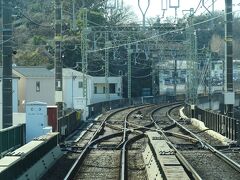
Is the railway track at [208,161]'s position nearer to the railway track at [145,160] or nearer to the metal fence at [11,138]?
the railway track at [145,160]

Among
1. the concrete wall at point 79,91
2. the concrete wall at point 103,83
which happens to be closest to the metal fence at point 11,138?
the concrete wall at point 79,91

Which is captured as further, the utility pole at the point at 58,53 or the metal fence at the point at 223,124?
the metal fence at the point at 223,124

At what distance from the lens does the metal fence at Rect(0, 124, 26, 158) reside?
16.4 metres

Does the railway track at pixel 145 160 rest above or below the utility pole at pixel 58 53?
below

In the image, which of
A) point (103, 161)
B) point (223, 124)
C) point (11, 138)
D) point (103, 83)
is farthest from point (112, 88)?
point (103, 161)

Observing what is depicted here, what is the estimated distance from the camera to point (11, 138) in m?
18.0

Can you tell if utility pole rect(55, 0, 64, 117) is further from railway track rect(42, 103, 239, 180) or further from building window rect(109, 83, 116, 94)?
building window rect(109, 83, 116, 94)

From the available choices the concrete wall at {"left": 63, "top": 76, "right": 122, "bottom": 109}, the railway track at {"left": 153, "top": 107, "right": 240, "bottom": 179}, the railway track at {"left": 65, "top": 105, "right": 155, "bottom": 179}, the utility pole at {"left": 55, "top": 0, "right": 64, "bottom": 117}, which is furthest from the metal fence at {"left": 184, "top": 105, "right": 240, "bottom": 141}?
the concrete wall at {"left": 63, "top": 76, "right": 122, "bottom": 109}

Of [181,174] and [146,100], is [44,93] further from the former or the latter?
[181,174]

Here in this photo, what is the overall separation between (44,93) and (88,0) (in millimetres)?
26278

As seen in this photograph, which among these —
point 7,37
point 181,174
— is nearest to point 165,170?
point 181,174

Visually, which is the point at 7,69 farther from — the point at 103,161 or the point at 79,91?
the point at 79,91

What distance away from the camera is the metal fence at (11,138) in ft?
53.9

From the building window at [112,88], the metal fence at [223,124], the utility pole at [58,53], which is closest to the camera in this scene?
the utility pole at [58,53]
